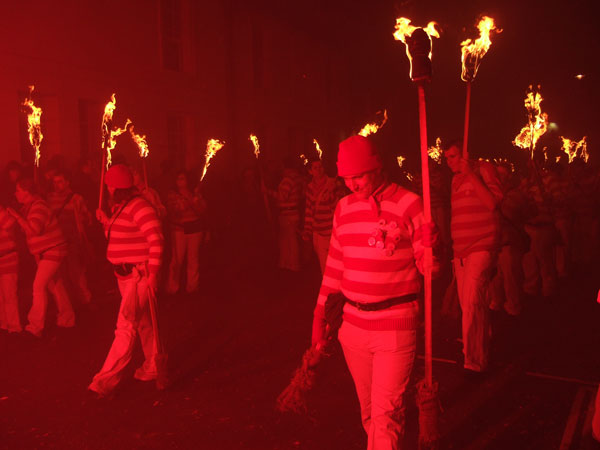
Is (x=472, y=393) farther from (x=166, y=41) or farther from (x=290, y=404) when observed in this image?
(x=166, y=41)

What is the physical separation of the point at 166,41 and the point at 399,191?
14.5 meters

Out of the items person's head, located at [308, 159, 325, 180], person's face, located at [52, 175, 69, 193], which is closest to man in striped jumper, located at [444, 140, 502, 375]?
person's head, located at [308, 159, 325, 180]

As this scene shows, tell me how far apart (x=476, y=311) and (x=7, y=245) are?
583 centimetres

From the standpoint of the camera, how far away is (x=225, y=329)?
27.7ft

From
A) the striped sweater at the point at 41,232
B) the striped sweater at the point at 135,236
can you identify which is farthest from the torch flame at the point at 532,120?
the striped sweater at the point at 41,232

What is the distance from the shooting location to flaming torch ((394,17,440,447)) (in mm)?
3993

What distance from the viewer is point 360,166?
157 inches

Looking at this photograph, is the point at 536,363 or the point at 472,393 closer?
the point at 472,393

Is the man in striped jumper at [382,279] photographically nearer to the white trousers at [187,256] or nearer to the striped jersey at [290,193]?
the white trousers at [187,256]

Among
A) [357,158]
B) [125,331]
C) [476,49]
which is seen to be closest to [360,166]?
[357,158]

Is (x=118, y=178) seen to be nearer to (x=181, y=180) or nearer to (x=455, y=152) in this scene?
(x=455, y=152)

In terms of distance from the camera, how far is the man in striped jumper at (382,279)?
12.9 feet

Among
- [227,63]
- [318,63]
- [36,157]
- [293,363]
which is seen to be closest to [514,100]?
[318,63]

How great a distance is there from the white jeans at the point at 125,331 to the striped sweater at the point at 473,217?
3.12 meters
